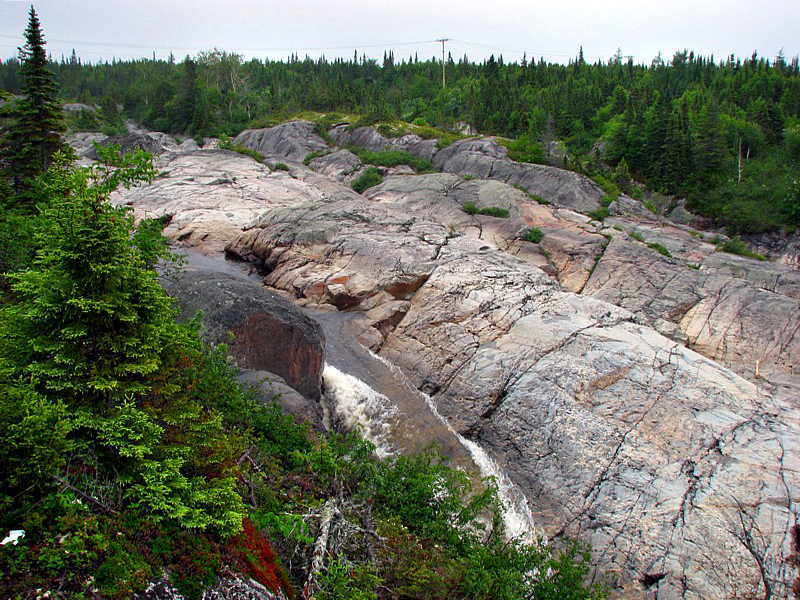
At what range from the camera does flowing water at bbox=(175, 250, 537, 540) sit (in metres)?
14.5

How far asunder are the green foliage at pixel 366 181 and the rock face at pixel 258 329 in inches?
1027

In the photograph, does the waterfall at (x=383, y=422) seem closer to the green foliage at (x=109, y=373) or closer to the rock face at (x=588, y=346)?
the rock face at (x=588, y=346)

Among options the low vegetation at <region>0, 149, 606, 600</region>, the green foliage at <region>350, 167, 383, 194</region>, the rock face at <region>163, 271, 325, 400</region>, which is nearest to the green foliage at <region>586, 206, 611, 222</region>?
the green foliage at <region>350, 167, 383, 194</region>

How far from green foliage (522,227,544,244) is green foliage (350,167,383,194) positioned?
656 inches

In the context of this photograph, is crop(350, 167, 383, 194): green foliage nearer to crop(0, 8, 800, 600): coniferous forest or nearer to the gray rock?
the gray rock

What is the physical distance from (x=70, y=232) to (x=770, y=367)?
24860 millimetres

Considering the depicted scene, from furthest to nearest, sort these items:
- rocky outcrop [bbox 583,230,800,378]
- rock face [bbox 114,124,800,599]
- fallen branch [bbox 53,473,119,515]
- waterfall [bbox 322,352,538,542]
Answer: rocky outcrop [bbox 583,230,800,378] → waterfall [bbox 322,352,538,542] → rock face [bbox 114,124,800,599] → fallen branch [bbox 53,473,119,515]

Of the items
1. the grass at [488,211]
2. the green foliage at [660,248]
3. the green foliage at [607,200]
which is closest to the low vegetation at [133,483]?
the green foliage at [660,248]

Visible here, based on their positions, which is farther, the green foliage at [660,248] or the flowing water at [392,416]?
the green foliage at [660,248]

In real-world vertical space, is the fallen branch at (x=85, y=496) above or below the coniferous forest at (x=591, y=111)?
below

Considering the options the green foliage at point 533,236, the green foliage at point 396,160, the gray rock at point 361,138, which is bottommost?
the green foliage at point 533,236

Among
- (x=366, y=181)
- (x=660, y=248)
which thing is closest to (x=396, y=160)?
(x=366, y=181)

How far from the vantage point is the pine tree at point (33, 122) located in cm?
2127

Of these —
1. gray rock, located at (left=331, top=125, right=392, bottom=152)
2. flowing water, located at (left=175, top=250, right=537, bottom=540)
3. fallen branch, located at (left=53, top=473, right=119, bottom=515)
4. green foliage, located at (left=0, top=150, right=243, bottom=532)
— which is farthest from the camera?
gray rock, located at (left=331, top=125, right=392, bottom=152)
